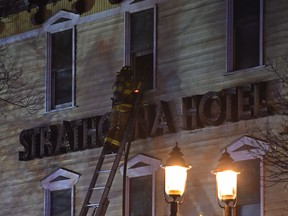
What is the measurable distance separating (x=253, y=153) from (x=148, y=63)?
397 centimetres

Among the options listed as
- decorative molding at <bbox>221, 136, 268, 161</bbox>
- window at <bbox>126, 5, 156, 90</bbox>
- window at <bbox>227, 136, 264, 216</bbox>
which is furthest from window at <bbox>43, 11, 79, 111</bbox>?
window at <bbox>227, 136, 264, 216</bbox>

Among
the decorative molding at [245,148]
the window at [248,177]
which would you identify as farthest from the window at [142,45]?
the window at [248,177]

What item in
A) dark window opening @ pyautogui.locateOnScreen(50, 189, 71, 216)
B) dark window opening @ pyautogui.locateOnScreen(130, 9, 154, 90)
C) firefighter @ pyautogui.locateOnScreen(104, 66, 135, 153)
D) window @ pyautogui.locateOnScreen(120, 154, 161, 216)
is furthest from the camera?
dark window opening @ pyautogui.locateOnScreen(50, 189, 71, 216)

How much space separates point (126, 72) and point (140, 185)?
2.48 meters

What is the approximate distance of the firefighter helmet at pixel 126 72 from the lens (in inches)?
965

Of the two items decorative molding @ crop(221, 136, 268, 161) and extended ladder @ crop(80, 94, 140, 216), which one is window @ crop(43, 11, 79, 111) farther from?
decorative molding @ crop(221, 136, 268, 161)

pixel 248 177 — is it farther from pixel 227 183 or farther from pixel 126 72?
pixel 227 183

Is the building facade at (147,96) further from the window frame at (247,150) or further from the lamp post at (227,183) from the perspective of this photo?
the lamp post at (227,183)

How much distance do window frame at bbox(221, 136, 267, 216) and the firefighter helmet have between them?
2699 mm

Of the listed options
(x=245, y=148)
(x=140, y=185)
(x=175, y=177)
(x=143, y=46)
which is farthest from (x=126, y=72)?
(x=175, y=177)

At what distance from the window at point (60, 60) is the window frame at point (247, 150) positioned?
17.9 feet

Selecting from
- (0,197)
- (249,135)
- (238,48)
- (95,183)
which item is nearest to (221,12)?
(238,48)

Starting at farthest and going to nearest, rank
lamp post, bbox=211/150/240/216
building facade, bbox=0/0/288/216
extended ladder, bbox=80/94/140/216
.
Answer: extended ladder, bbox=80/94/140/216 < building facade, bbox=0/0/288/216 < lamp post, bbox=211/150/240/216

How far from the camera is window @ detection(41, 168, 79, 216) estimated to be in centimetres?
2670
